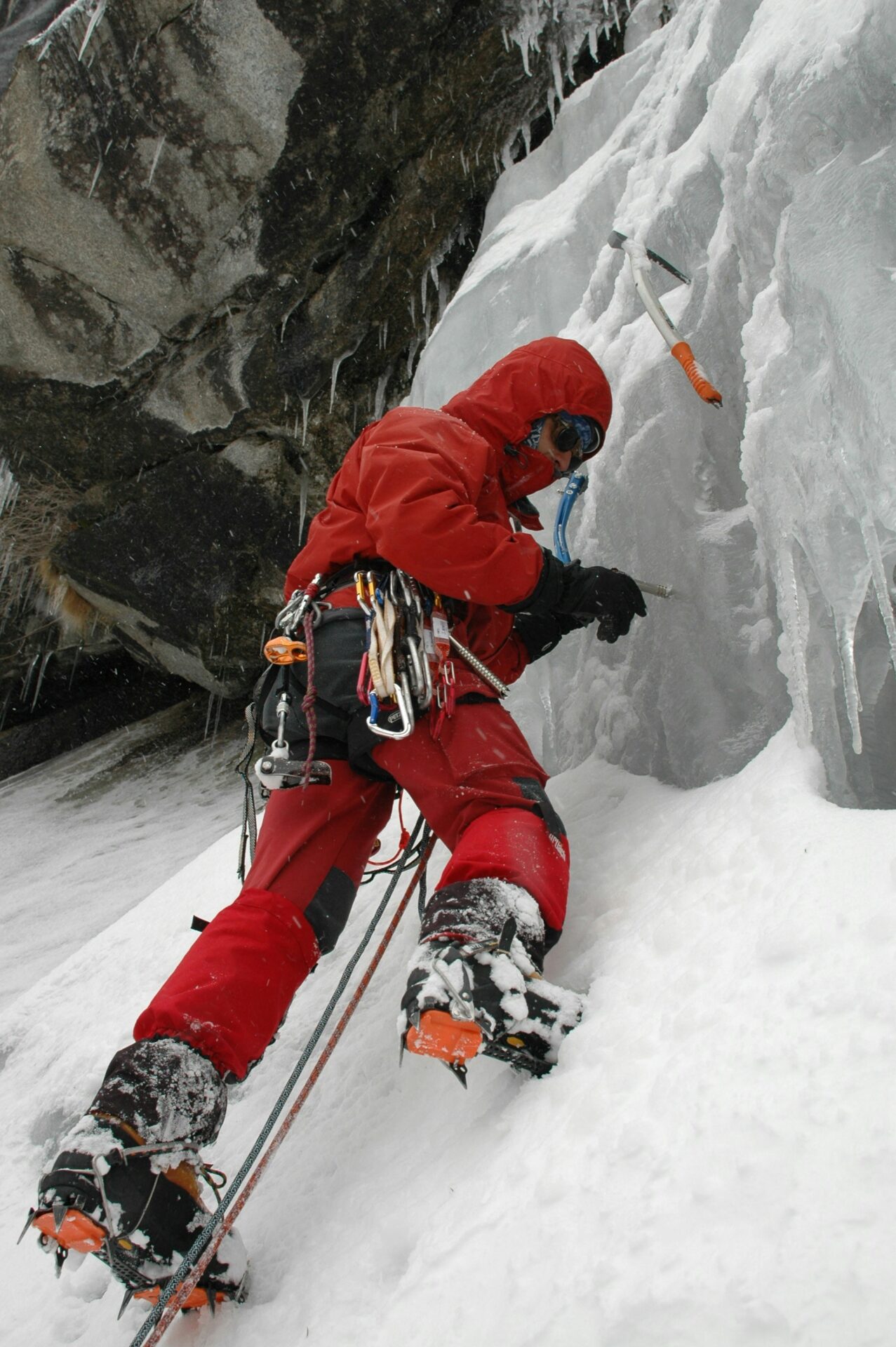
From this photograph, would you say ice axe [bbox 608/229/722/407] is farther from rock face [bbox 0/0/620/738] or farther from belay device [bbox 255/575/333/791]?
rock face [bbox 0/0/620/738]

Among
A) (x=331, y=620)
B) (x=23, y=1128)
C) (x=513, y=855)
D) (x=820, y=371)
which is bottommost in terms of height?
(x=23, y=1128)

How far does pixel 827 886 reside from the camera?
1.13 metres

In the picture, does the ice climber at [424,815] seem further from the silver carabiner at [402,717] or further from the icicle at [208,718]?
the icicle at [208,718]

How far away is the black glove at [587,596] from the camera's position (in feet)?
5.67

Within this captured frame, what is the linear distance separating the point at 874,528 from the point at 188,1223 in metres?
1.51

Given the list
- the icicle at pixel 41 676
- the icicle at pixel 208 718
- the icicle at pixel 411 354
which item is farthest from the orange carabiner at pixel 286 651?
the icicle at pixel 41 676

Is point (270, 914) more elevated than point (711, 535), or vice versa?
point (270, 914)

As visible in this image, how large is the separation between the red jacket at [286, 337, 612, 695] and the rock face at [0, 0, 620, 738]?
3666 mm

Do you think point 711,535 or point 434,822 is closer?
point 434,822

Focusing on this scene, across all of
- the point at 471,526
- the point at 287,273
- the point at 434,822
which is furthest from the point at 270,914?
the point at 287,273

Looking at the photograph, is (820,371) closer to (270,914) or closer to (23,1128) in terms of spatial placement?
(270,914)

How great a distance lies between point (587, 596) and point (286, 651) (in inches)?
25.3

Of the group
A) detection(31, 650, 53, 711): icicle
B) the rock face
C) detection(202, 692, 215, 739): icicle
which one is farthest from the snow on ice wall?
detection(31, 650, 53, 711): icicle

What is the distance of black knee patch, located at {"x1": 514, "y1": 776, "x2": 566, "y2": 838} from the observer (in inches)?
59.2
